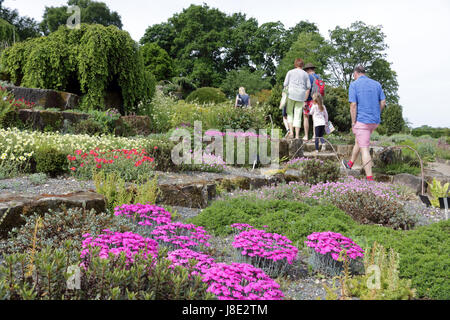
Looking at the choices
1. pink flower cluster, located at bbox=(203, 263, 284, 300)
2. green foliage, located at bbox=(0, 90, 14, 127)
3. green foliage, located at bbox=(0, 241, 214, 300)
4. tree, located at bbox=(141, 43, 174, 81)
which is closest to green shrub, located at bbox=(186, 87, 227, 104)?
tree, located at bbox=(141, 43, 174, 81)

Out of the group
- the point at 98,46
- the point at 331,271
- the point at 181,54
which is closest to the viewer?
the point at 331,271

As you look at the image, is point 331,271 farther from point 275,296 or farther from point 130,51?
point 130,51

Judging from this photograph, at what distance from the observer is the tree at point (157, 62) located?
3331cm

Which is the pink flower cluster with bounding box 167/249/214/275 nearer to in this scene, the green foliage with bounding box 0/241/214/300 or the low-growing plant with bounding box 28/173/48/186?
the green foliage with bounding box 0/241/214/300

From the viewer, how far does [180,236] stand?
336 centimetres

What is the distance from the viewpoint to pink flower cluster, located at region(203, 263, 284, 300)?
227 cm

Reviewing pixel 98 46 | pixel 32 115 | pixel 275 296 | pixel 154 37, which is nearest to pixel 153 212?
pixel 275 296

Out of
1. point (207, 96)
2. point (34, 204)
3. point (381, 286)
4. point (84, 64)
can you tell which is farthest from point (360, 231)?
point (207, 96)

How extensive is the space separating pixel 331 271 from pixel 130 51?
11866 mm

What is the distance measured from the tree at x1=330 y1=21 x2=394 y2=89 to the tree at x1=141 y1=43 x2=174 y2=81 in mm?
16961

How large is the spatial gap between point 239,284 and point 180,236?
99cm

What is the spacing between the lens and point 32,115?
9.15 m

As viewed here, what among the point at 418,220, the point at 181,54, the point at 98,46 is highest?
the point at 181,54
